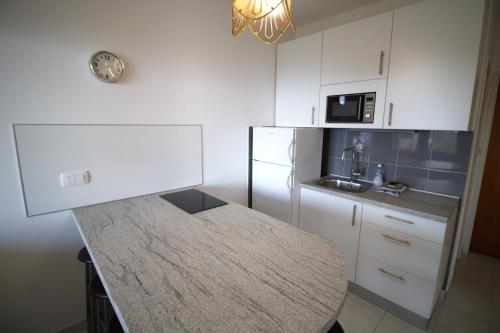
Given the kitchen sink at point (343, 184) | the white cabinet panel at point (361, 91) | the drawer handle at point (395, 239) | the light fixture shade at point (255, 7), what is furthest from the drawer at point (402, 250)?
the light fixture shade at point (255, 7)

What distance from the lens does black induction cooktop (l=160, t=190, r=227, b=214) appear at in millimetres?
1661

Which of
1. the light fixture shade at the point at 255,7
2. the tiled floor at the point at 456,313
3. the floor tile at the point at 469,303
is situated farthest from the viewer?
the floor tile at the point at 469,303

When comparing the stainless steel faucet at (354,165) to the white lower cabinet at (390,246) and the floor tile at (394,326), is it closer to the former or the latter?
the white lower cabinet at (390,246)

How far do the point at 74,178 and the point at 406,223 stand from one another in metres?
2.35

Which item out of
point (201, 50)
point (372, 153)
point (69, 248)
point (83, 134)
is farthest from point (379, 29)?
point (69, 248)

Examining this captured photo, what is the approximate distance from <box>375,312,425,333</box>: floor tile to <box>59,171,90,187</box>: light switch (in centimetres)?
236

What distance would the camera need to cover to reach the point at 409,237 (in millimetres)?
1695

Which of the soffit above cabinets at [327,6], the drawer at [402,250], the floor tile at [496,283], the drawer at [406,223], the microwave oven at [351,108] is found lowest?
the floor tile at [496,283]

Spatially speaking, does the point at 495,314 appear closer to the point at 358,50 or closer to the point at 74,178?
the point at 358,50

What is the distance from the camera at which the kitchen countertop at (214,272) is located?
0.73 meters

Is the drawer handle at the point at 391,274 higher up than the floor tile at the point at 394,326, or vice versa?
the drawer handle at the point at 391,274

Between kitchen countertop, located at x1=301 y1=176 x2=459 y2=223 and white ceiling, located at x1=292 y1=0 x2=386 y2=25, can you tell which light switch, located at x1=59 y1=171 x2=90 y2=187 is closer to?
kitchen countertop, located at x1=301 y1=176 x2=459 y2=223

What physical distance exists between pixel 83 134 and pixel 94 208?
513 mm

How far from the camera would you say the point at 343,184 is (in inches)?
98.7
